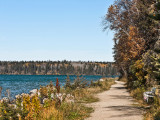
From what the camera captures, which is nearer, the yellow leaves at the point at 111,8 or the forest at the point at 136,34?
the forest at the point at 136,34

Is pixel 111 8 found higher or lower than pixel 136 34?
higher

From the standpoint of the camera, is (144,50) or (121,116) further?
(144,50)

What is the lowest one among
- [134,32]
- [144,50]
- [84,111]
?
[84,111]

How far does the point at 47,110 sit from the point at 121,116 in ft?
12.0

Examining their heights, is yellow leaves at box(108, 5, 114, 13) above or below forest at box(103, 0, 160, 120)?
above

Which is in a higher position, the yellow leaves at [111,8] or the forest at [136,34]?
the yellow leaves at [111,8]

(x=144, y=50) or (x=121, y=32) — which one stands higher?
(x=121, y=32)

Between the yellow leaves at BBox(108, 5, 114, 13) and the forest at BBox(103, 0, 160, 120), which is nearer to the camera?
the forest at BBox(103, 0, 160, 120)

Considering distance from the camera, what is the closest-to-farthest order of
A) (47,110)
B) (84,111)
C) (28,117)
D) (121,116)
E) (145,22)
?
(28,117), (47,110), (121,116), (84,111), (145,22)

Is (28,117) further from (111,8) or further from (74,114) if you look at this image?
(111,8)

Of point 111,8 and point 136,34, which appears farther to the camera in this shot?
point 111,8

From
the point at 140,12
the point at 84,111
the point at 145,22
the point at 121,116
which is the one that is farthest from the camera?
the point at 140,12

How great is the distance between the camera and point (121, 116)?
12195mm

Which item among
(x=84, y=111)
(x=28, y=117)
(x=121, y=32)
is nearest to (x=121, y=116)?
(x=84, y=111)
